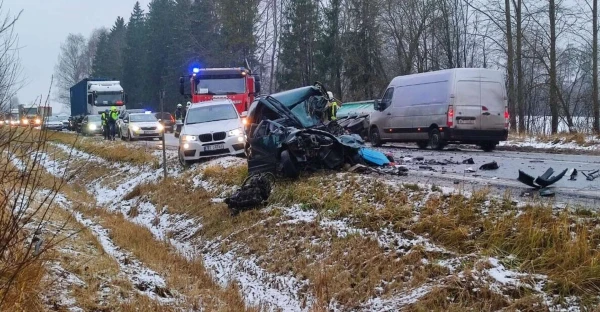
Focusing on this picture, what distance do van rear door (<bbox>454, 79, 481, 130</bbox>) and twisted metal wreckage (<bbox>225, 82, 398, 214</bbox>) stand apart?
5643 mm

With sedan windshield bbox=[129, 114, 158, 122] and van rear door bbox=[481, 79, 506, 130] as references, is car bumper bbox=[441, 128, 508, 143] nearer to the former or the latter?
van rear door bbox=[481, 79, 506, 130]

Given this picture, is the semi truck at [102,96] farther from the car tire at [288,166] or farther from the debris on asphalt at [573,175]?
the debris on asphalt at [573,175]

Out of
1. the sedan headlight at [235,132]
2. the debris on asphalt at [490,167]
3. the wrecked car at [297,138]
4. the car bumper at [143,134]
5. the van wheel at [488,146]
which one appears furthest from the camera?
the car bumper at [143,134]

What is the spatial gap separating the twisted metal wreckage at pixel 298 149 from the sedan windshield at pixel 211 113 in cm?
394

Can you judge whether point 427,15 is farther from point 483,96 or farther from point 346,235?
point 346,235

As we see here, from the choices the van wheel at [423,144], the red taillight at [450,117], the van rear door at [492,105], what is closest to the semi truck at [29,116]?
the red taillight at [450,117]

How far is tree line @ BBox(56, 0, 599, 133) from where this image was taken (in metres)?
30.5

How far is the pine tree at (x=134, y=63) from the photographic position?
69.1 m

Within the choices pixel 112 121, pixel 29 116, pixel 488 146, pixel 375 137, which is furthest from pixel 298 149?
pixel 112 121

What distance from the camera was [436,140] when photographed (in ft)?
56.5

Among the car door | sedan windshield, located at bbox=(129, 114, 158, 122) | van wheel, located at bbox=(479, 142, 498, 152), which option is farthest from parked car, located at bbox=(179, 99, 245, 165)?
sedan windshield, located at bbox=(129, 114, 158, 122)

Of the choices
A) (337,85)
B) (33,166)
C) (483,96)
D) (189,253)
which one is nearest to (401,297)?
(33,166)

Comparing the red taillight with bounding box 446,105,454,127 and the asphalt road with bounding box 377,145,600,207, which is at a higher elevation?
the red taillight with bounding box 446,105,454,127

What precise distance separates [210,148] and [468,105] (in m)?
7.32
